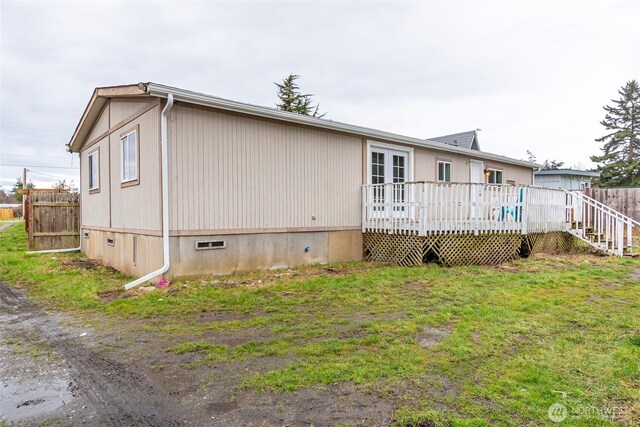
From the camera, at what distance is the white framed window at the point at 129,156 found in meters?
7.34

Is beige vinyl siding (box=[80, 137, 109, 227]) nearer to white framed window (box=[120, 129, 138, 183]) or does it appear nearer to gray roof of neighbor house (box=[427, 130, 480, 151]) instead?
white framed window (box=[120, 129, 138, 183])

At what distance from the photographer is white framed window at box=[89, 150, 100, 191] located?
9641mm

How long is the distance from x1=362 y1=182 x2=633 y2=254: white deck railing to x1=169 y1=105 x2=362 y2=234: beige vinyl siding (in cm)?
67

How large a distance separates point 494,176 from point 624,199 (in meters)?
5.92

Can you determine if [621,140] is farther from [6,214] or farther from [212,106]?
[6,214]

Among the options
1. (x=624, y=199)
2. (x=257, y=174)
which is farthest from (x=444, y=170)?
(x=624, y=199)

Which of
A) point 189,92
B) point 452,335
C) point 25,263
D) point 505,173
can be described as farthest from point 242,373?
point 505,173

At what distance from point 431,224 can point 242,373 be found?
581cm

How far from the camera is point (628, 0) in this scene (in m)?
9.80

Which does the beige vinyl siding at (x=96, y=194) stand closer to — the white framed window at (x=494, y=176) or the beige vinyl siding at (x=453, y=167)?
the beige vinyl siding at (x=453, y=167)

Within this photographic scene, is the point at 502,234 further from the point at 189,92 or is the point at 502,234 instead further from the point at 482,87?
the point at 482,87

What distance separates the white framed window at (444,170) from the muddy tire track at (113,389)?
389 inches

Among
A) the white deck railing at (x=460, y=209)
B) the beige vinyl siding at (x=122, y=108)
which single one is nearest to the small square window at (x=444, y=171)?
the white deck railing at (x=460, y=209)

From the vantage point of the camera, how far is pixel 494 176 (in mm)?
13656
